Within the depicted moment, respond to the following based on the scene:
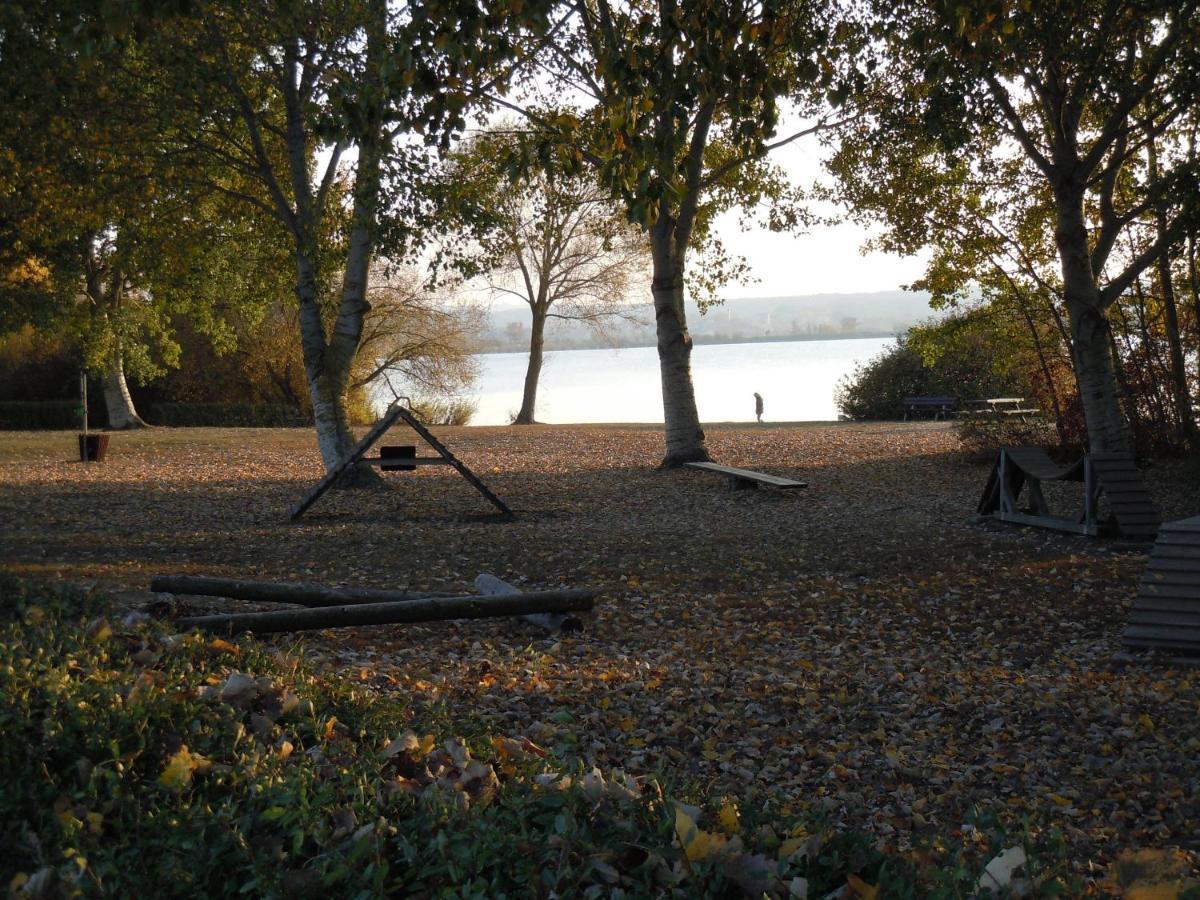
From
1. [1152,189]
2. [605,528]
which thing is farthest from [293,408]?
[1152,189]

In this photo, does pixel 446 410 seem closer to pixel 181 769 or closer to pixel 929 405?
pixel 929 405

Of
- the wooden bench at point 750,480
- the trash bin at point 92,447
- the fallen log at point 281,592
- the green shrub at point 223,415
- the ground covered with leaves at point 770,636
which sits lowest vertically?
the ground covered with leaves at point 770,636

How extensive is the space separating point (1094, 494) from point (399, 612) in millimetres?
6686

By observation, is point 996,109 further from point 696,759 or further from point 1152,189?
point 696,759

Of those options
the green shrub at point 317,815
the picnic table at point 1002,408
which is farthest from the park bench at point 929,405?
the green shrub at point 317,815

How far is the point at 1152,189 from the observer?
1112 centimetres

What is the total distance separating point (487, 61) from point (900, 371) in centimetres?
2674

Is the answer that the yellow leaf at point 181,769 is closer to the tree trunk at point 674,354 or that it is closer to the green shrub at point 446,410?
the tree trunk at point 674,354

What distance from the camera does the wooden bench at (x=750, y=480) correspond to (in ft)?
43.0

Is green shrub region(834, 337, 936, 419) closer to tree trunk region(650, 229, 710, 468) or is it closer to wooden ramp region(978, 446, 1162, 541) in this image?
tree trunk region(650, 229, 710, 468)

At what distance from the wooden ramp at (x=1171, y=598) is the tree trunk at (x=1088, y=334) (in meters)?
5.05

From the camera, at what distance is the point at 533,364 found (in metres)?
38.0

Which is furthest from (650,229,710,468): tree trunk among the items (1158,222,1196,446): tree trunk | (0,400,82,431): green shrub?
(0,400,82,431): green shrub

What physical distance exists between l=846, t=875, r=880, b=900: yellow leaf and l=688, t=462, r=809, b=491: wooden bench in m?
10.6
